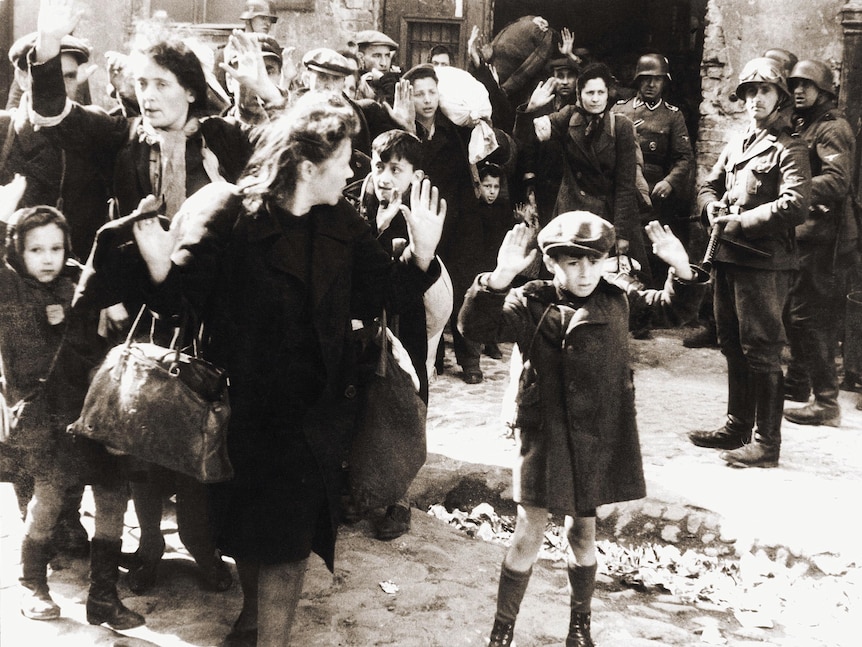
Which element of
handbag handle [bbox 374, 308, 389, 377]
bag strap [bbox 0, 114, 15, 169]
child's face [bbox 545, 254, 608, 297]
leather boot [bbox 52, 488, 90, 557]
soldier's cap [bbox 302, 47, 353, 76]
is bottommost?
leather boot [bbox 52, 488, 90, 557]

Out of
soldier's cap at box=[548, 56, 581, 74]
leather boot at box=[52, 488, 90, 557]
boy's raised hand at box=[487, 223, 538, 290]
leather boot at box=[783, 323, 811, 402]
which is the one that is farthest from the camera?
soldier's cap at box=[548, 56, 581, 74]

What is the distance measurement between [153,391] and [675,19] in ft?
37.8

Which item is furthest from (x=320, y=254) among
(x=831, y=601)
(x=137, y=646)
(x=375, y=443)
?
(x=831, y=601)

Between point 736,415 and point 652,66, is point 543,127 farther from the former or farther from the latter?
point 736,415

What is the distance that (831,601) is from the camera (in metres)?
4.61

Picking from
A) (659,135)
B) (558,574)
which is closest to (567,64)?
(659,135)

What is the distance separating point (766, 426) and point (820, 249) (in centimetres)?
204

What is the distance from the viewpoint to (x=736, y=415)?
6.16m

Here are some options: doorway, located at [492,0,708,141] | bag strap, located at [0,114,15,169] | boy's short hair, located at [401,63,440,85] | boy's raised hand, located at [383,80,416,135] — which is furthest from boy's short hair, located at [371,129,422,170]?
doorway, located at [492,0,708,141]

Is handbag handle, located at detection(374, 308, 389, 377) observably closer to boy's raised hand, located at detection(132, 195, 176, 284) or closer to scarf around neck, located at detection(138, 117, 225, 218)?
boy's raised hand, located at detection(132, 195, 176, 284)

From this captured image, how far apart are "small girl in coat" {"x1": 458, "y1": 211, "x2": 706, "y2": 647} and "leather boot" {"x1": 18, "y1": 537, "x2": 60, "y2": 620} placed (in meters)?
1.70

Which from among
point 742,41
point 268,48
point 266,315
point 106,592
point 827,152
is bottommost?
point 106,592

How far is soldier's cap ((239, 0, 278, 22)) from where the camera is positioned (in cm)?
961

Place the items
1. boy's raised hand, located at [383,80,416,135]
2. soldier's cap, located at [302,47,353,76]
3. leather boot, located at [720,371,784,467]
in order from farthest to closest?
leather boot, located at [720,371,784,467] → soldier's cap, located at [302,47,353,76] → boy's raised hand, located at [383,80,416,135]
